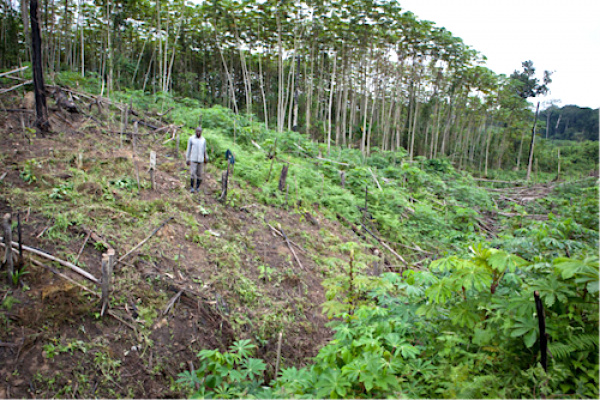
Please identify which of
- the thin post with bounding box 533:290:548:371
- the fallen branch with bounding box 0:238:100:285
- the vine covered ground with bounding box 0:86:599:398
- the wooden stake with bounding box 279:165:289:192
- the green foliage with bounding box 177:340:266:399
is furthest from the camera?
the wooden stake with bounding box 279:165:289:192

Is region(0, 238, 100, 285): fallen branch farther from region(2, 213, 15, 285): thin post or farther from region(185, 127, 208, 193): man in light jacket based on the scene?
region(185, 127, 208, 193): man in light jacket

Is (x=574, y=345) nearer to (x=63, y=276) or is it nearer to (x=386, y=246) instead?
(x=63, y=276)

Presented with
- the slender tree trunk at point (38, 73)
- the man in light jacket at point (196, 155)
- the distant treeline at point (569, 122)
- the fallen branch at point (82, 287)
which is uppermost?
the distant treeline at point (569, 122)

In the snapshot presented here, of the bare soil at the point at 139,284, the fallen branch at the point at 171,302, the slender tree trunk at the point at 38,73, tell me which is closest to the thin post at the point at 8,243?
the bare soil at the point at 139,284

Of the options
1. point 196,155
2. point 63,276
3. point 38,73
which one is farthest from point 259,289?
point 38,73

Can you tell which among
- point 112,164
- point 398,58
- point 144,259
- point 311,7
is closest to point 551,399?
point 144,259

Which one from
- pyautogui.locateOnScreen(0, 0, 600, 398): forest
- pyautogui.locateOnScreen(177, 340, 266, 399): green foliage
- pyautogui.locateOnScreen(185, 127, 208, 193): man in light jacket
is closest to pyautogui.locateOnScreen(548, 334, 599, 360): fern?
pyautogui.locateOnScreen(0, 0, 600, 398): forest

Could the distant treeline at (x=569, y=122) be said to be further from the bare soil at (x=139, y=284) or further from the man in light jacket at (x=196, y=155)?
the man in light jacket at (x=196, y=155)

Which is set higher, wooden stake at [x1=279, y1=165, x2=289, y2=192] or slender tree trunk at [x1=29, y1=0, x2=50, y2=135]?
slender tree trunk at [x1=29, y1=0, x2=50, y2=135]

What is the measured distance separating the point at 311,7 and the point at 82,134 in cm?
1380

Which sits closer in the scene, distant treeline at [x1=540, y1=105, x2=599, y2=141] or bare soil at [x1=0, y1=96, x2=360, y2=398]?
bare soil at [x1=0, y1=96, x2=360, y2=398]

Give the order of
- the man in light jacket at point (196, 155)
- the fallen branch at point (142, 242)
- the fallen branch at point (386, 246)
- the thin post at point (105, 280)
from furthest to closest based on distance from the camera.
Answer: the fallen branch at point (386, 246) → the man in light jacket at point (196, 155) → the fallen branch at point (142, 242) → the thin post at point (105, 280)

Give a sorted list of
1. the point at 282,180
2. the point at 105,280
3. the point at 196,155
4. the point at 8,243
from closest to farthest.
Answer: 1. the point at 8,243
2. the point at 105,280
3. the point at 196,155
4. the point at 282,180

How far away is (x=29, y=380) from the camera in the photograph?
127 inches
